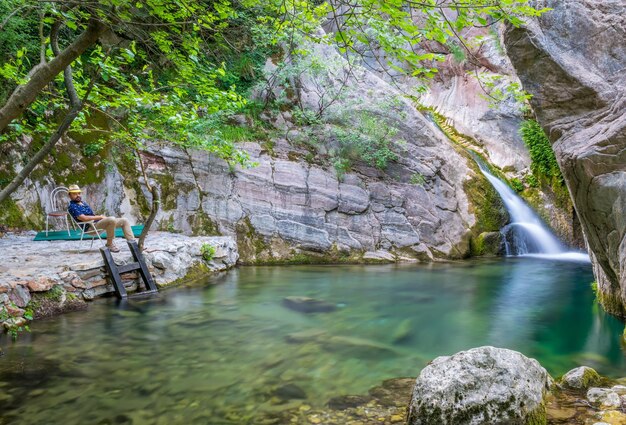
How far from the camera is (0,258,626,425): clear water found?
13.4 ft

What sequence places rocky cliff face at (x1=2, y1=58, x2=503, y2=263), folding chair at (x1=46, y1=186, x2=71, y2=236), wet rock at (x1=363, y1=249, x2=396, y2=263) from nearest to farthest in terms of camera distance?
1. folding chair at (x1=46, y1=186, x2=71, y2=236)
2. rocky cliff face at (x1=2, y1=58, x2=503, y2=263)
3. wet rock at (x1=363, y1=249, x2=396, y2=263)

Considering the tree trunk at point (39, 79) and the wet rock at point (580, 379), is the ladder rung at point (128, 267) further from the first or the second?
the wet rock at point (580, 379)

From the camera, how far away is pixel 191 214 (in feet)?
43.1

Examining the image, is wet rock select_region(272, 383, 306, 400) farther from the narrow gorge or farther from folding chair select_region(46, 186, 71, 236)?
folding chair select_region(46, 186, 71, 236)

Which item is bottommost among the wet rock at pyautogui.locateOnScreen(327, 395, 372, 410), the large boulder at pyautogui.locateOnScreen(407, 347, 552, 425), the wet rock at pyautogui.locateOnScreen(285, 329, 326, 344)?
the wet rock at pyautogui.locateOnScreen(327, 395, 372, 410)

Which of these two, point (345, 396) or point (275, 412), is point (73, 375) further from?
point (345, 396)

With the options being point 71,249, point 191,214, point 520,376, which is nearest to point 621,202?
point 520,376

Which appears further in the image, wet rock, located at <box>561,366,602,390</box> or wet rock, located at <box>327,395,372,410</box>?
wet rock, located at <box>561,366,602,390</box>

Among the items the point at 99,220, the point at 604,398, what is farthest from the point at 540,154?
the point at 99,220

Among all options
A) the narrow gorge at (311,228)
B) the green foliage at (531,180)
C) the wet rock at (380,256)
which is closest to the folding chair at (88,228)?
the narrow gorge at (311,228)

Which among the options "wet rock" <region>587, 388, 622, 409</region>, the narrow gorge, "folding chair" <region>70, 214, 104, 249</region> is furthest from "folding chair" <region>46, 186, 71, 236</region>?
"wet rock" <region>587, 388, 622, 409</region>

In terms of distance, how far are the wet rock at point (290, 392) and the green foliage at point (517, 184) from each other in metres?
14.9

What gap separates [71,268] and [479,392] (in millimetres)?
6817

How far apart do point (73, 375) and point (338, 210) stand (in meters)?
9.76
